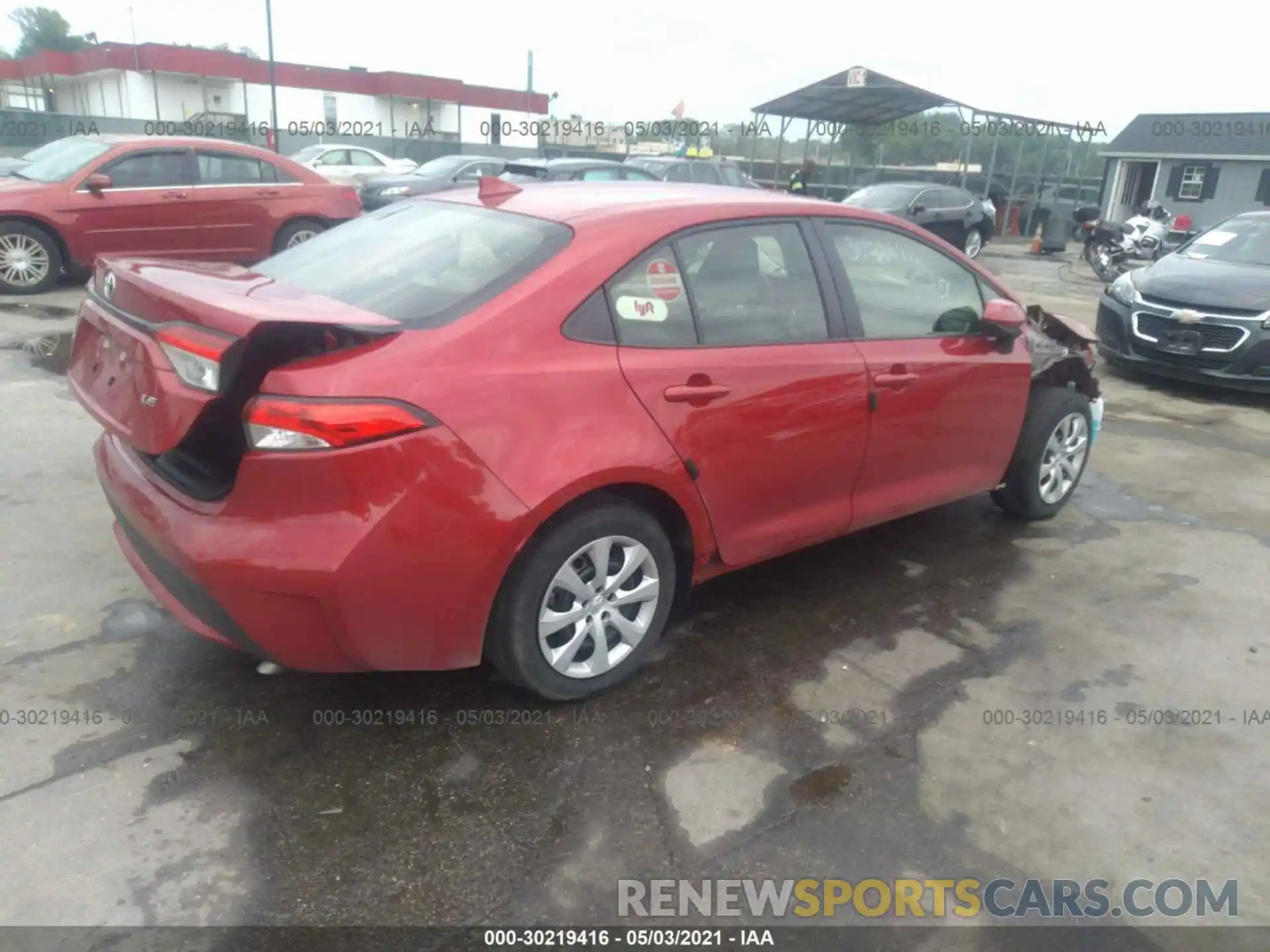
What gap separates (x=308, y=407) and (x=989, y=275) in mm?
3186

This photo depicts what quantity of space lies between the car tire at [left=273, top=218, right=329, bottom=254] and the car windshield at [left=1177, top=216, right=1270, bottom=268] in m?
8.80

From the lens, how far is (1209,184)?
26797 millimetres

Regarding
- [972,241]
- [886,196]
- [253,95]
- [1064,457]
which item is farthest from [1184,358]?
[253,95]

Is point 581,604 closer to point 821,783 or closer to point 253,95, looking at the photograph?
point 821,783

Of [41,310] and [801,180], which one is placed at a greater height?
[801,180]

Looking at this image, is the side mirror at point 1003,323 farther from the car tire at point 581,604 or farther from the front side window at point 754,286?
the car tire at point 581,604

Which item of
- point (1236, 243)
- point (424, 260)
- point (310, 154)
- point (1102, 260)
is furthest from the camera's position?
point (310, 154)

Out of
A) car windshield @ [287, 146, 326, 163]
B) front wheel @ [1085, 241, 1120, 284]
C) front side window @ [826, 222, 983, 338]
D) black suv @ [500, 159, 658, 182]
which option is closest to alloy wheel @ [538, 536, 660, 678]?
front side window @ [826, 222, 983, 338]

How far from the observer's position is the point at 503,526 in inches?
102

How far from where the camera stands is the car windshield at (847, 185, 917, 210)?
17.3m

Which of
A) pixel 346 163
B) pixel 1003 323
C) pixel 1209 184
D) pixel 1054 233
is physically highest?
pixel 1209 184

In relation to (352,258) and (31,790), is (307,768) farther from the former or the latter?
(352,258)

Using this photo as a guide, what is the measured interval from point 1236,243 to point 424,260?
28.2 feet

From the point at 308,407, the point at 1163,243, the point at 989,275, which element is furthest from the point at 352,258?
the point at 1163,243
